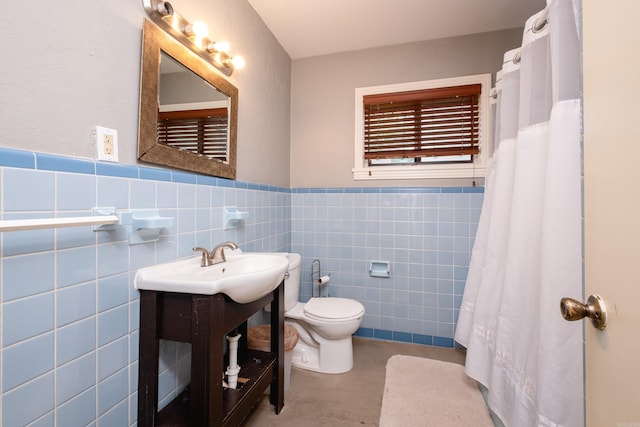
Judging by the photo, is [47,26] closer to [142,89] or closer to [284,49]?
[142,89]

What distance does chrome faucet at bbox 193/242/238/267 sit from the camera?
1335 millimetres

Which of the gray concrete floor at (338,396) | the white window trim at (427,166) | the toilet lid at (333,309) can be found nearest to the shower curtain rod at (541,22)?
the white window trim at (427,166)

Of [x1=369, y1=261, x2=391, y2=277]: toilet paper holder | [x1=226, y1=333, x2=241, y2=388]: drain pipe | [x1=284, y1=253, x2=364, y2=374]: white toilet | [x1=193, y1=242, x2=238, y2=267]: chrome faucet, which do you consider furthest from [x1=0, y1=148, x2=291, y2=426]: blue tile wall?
[x1=369, y1=261, x2=391, y2=277]: toilet paper holder

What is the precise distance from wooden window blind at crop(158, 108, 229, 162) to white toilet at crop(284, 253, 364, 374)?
863 millimetres

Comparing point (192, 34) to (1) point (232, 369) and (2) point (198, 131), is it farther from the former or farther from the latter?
(1) point (232, 369)

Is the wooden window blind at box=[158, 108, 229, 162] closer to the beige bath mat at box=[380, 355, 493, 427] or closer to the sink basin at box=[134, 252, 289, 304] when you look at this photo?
the sink basin at box=[134, 252, 289, 304]

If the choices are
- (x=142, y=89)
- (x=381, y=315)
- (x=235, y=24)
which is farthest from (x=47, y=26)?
(x=381, y=315)

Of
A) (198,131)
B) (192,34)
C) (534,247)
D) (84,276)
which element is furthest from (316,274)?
(192,34)

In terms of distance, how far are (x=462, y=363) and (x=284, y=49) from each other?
9.41 feet

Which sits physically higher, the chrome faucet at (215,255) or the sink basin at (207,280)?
the chrome faucet at (215,255)

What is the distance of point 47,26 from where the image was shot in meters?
0.81

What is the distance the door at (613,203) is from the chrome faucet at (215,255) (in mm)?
1232

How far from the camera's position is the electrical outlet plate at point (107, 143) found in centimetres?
96

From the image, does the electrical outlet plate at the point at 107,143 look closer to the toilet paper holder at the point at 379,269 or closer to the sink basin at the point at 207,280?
the sink basin at the point at 207,280
